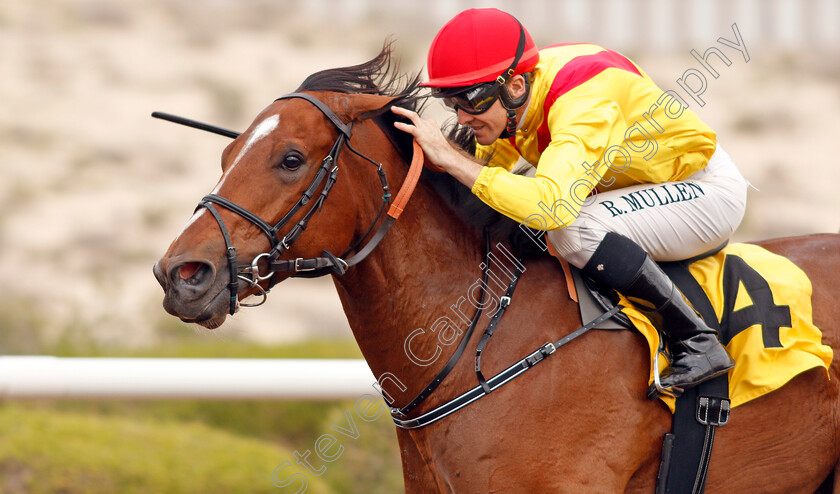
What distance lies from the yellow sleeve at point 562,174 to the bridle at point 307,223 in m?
0.27

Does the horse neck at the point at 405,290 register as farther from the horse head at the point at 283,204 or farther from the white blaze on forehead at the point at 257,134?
the white blaze on forehead at the point at 257,134

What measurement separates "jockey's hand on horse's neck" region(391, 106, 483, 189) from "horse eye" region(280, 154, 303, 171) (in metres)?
0.35

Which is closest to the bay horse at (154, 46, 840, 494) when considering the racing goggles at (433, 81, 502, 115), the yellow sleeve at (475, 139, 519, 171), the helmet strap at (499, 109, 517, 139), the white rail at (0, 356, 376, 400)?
the racing goggles at (433, 81, 502, 115)

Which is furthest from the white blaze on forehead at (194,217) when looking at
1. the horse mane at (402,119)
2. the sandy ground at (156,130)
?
the sandy ground at (156,130)

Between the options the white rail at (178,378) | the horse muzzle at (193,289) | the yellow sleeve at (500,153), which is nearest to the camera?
the horse muzzle at (193,289)

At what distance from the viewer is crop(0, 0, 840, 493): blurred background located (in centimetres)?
419

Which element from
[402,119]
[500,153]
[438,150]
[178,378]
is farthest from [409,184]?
[178,378]

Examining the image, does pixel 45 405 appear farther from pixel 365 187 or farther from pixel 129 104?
pixel 129 104

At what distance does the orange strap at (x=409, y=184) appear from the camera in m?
2.38

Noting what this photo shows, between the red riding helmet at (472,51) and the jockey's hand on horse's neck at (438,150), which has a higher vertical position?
the red riding helmet at (472,51)

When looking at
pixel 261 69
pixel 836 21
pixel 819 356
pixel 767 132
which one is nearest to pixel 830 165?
pixel 767 132

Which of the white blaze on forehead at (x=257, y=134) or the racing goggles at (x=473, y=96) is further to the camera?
the racing goggles at (x=473, y=96)

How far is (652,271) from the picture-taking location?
7.96ft

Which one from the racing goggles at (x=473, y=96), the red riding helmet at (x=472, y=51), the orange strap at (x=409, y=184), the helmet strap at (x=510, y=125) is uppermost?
the red riding helmet at (x=472, y=51)
